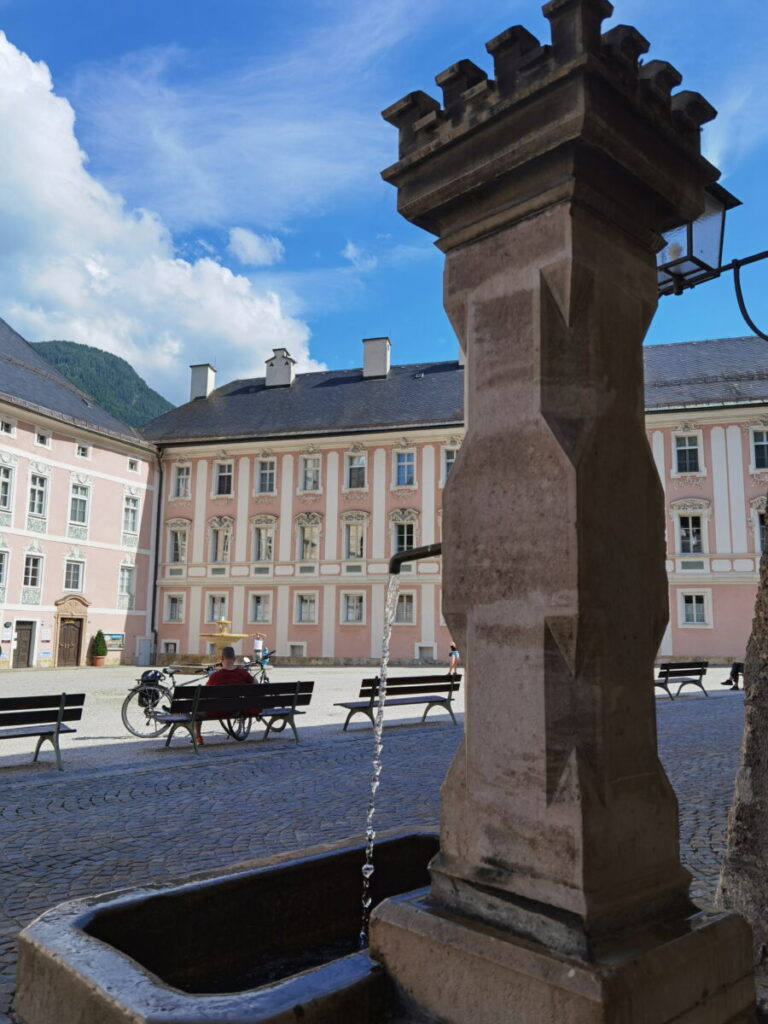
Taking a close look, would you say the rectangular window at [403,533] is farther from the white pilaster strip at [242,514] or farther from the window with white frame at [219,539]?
the window with white frame at [219,539]

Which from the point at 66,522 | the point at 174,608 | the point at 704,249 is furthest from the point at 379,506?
the point at 704,249

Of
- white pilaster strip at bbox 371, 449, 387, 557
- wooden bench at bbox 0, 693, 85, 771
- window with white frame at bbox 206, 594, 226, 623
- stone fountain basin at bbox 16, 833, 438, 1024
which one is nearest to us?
stone fountain basin at bbox 16, 833, 438, 1024

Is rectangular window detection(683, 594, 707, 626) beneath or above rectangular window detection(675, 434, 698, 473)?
beneath

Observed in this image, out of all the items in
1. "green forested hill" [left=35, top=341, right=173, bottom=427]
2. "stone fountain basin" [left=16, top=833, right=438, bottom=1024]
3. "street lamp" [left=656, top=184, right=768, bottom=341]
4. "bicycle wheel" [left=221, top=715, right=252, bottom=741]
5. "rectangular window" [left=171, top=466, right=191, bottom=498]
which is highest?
"green forested hill" [left=35, top=341, right=173, bottom=427]

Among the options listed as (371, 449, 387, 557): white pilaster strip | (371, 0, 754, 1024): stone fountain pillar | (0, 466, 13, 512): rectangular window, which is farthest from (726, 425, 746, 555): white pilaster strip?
(371, 0, 754, 1024): stone fountain pillar

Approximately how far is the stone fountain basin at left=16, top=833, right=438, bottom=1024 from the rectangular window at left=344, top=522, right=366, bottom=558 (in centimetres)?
3177

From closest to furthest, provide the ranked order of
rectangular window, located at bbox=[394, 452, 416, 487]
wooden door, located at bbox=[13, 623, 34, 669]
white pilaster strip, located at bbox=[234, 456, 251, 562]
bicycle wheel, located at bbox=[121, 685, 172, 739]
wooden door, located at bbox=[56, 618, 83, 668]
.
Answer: bicycle wheel, located at bbox=[121, 685, 172, 739], wooden door, located at bbox=[13, 623, 34, 669], wooden door, located at bbox=[56, 618, 83, 668], rectangular window, located at bbox=[394, 452, 416, 487], white pilaster strip, located at bbox=[234, 456, 251, 562]

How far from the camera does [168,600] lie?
36875 mm

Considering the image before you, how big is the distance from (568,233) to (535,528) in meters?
0.75

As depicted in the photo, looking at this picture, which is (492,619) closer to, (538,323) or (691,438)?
(538,323)

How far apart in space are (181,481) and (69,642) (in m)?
9.18

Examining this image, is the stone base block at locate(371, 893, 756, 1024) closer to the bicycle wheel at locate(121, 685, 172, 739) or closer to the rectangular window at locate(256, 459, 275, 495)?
the bicycle wheel at locate(121, 685, 172, 739)

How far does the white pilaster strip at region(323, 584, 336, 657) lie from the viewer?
34.3 metres

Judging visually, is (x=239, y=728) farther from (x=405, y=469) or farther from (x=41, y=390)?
(x=41, y=390)
